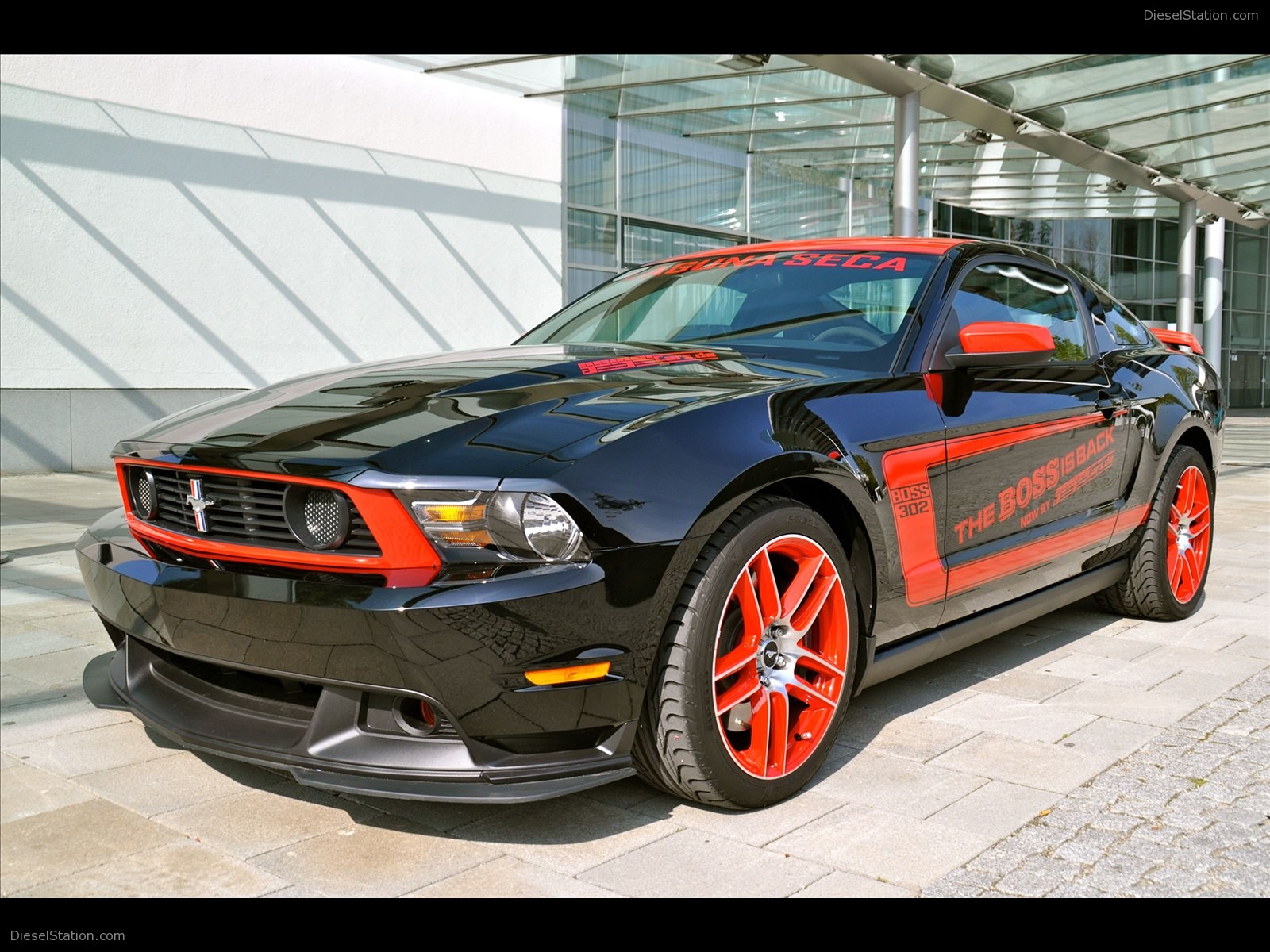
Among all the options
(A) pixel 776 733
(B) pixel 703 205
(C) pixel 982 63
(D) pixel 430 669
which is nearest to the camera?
(D) pixel 430 669

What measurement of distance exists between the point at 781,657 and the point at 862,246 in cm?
173

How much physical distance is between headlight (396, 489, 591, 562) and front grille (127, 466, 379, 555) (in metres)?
0.13

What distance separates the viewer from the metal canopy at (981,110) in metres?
11.6

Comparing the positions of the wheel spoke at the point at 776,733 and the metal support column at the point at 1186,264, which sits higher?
the metal support column at the point at 1186,264

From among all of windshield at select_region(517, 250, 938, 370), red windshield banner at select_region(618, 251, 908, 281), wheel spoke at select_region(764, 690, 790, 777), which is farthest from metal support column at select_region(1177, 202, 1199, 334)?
wheel spoke at select_region(764, 690, 790, 777)

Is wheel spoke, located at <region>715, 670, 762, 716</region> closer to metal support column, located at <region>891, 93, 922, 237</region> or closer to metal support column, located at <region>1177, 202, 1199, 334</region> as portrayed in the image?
metal support column, located at <region>891, 93, 922, 237</region>

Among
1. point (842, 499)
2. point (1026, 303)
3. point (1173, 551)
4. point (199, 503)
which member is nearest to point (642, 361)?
point (842, 499)

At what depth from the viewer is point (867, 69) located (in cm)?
1098

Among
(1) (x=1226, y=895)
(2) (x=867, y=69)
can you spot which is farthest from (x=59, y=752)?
(2) (x=867, y=69)

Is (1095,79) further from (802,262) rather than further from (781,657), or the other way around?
(781,657)

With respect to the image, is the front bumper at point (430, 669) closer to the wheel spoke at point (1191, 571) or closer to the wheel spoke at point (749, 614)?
the wheel spoke at point (749, 614)

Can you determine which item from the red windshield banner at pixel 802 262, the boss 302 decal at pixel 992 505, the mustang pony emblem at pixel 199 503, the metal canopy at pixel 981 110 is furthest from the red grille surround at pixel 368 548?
the metal canopy at pixel 981 110

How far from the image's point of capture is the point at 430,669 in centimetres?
231
